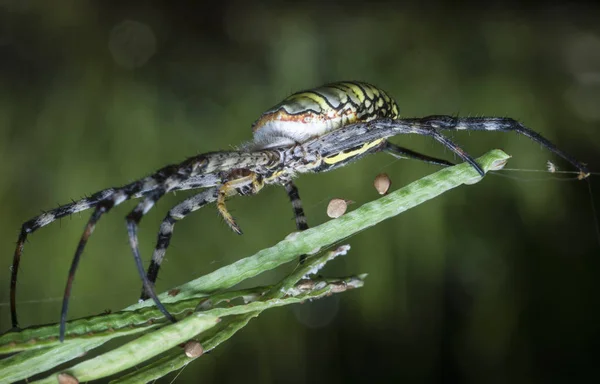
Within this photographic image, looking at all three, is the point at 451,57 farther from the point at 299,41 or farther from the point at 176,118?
the point at 176,118

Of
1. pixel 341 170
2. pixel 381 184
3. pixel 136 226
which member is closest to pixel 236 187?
pixel 136 226

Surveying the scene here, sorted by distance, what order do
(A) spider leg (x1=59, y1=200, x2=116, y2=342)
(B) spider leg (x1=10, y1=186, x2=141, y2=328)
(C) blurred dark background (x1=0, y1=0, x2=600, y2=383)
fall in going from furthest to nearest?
(C) blurred dark background (x1=0, y1=0, x2=600, y2=383) < (B) spider leg (x1=10, y1=186, x2=141, y2=328) < (A) spider leg (x1=59, y1=200, x2=116, y2=342)

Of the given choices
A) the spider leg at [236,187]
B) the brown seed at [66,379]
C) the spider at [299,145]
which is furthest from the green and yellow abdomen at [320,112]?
the brown seed at [66,379]

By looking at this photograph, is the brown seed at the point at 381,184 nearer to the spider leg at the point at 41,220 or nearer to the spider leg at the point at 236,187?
the spider leg at the point at 236,187

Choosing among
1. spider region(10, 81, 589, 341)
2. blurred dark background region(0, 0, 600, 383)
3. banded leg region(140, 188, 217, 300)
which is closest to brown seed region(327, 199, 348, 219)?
spider region(10, 81, 589, 341)

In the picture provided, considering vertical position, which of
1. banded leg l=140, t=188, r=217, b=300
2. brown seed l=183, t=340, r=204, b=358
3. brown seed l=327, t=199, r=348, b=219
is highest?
banded leg l=140, t=188, r=217, b=300

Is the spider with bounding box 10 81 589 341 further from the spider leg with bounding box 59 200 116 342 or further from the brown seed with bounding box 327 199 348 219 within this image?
the brown seed with bounding box 327 199 348 219
